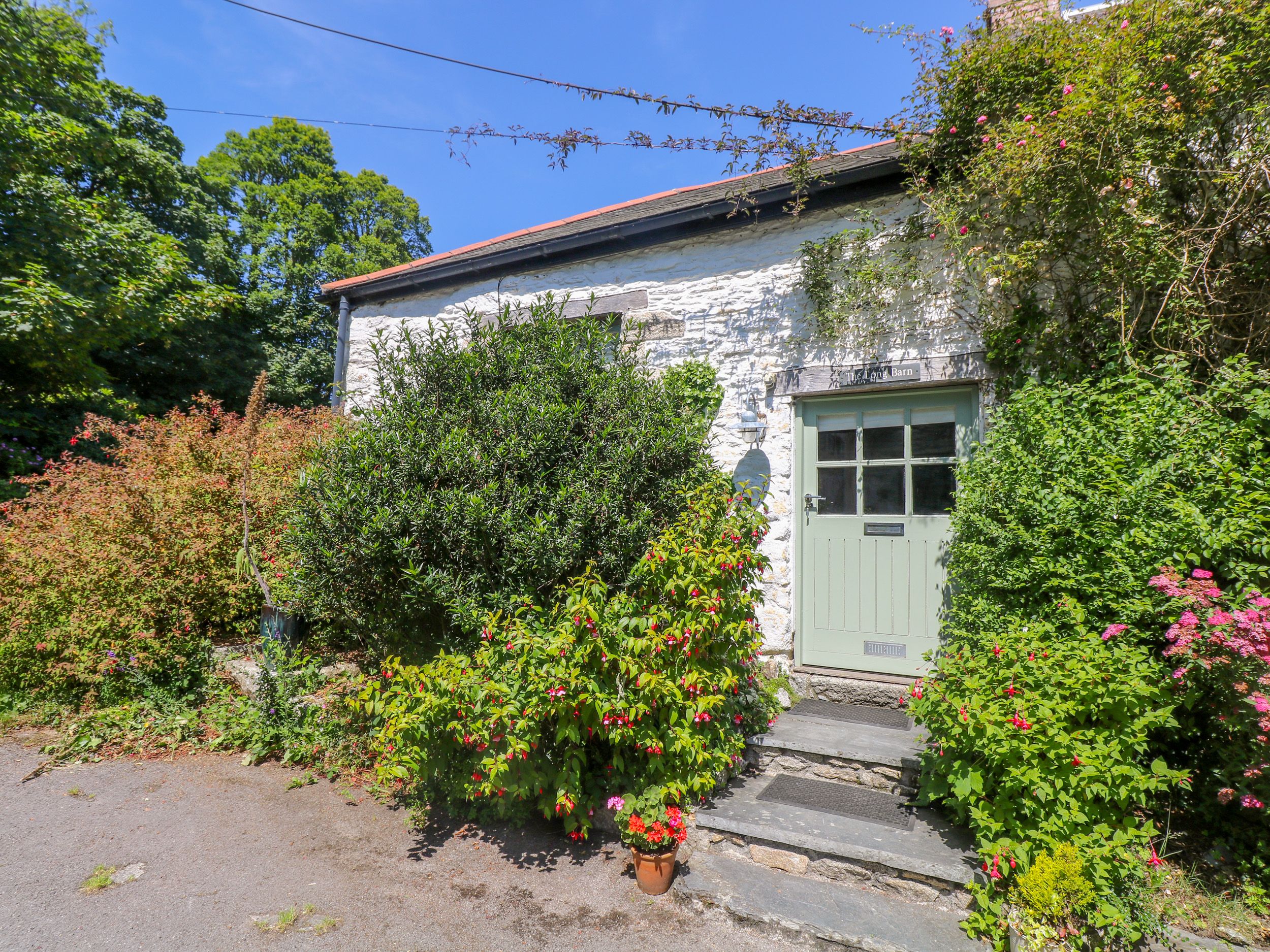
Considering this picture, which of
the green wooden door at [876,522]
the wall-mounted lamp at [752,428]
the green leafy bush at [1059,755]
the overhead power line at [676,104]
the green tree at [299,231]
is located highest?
the green tree at [299,231]

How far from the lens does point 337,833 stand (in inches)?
139

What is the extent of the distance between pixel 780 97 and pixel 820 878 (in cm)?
562

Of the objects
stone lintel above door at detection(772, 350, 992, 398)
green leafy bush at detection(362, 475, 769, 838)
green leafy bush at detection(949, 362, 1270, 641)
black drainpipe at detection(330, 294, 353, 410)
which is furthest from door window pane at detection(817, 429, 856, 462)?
black drainpipe at detection(330, 294, 353, 410)

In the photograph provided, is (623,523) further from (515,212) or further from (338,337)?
(338,337)

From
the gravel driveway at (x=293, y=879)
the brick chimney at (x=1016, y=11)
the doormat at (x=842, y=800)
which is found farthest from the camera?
the brick chimney at (x=1016, y=11)

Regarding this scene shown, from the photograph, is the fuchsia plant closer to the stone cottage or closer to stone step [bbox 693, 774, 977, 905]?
stone step [bbox 693, 774, 977, 905]

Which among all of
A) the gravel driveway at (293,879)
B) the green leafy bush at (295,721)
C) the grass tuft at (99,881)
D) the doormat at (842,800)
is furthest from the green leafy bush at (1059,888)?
the grass tuft at (99,881)

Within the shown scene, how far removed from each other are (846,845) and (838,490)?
276 cm

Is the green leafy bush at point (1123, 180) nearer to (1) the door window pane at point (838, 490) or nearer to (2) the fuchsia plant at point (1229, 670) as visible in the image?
(1) the door window pane at point (838, 490)

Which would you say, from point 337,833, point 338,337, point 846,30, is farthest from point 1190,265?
point 338,337

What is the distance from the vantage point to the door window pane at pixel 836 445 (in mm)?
4984

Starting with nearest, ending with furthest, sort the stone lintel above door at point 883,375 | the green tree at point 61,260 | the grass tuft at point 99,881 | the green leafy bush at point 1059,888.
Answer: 1. the green leafy bush at point 1059,888
2. the grass tuft at point 99,881
3. the stone lintel above door at point 883,375
4. the green tree at point 61,260

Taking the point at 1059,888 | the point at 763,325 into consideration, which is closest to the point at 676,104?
the point at 763,325

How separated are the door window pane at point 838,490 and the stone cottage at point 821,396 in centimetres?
1
